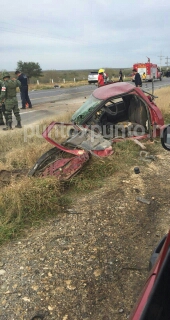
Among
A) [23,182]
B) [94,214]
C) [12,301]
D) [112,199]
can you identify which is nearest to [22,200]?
[23,182]

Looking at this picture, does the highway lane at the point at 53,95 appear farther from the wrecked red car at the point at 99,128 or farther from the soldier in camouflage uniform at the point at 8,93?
the wrecked red car at the point at 99,128

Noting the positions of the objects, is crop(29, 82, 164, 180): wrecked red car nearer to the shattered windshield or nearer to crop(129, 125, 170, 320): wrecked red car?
the shattered windshield

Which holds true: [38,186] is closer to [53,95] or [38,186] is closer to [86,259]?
[86,259]

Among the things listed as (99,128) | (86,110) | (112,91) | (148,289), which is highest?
(112,91)

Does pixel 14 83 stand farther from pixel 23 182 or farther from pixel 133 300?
pixel 133 300

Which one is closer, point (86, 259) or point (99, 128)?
point (86, 259)

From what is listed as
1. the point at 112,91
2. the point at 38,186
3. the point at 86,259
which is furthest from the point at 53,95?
the point at 86,259

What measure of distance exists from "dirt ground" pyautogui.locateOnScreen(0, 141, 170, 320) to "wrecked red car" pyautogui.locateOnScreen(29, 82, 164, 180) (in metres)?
0.72

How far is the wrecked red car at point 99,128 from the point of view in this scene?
4.63 meters

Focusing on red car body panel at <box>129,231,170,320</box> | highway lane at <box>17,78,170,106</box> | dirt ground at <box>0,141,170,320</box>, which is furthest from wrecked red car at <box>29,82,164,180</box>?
highway lane at <box>17,78,170,106</box>

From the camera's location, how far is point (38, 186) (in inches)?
157

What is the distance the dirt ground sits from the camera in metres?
2.41

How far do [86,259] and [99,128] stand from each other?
3509 millimetres

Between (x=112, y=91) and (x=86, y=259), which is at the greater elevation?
(x=112, y=91)
